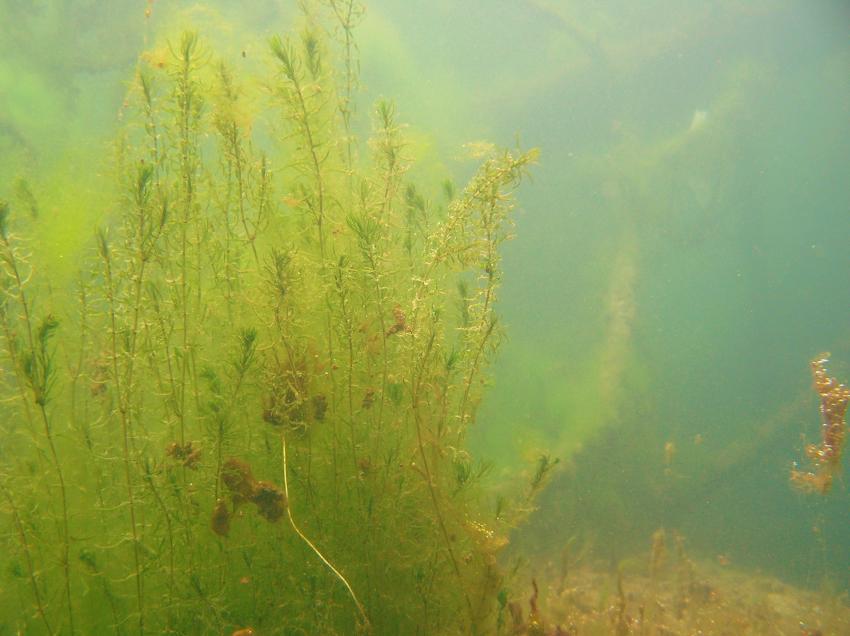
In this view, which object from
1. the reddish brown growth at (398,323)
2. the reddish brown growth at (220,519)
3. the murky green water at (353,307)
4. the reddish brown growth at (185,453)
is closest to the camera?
the reddish brown growth at (185,453)

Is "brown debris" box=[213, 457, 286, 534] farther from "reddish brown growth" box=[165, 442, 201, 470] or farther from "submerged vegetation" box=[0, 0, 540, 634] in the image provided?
"reddish brown growth" box=[165, 442, 201, 470]

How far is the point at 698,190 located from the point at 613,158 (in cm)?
341

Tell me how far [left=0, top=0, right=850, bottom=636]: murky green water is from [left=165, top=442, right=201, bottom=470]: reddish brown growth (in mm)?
17

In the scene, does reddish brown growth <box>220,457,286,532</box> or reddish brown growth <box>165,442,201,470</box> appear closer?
reddish brown growth <box>165,442,201,470</box>

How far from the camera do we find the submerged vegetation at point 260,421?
3.05 m

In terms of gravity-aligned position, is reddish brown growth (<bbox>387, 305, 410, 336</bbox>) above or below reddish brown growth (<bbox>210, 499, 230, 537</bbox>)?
above

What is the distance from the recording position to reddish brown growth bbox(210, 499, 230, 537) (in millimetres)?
3043

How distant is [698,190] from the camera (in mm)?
16031

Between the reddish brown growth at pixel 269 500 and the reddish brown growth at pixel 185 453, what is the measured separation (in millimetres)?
408

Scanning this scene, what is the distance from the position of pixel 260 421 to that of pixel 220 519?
0.70 meters

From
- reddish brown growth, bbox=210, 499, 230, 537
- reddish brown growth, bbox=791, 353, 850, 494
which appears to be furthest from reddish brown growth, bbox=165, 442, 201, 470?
reddish brown growth, bbox=791, 353, 850, 494

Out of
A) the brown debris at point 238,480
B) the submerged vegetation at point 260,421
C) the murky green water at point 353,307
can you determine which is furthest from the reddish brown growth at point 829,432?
the brown debris at point 238,480

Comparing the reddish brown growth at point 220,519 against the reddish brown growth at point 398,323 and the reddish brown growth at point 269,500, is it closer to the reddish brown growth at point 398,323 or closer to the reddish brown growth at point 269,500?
the reddish brown growth at point 269,500

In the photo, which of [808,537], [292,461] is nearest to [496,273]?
[292,461]
